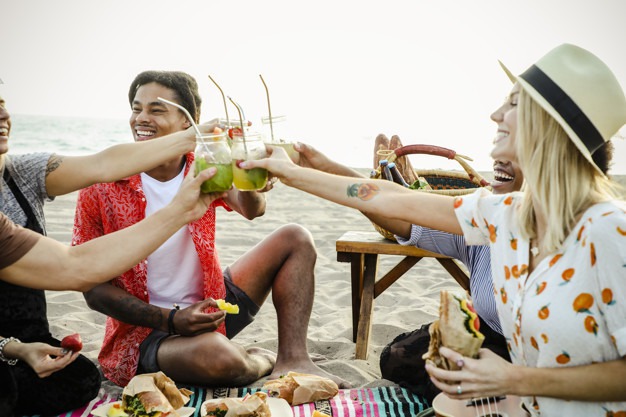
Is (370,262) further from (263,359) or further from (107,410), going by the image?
(107,410)

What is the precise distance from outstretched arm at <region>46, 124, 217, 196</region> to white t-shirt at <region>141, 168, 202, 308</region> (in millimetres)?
286

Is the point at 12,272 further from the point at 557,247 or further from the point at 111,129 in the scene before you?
the point at 111,129

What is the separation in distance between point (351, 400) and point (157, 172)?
1.78 metres

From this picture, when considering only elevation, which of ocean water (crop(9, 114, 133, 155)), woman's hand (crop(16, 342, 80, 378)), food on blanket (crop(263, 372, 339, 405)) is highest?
woman's hand (crop(16, 342, 80, 378))

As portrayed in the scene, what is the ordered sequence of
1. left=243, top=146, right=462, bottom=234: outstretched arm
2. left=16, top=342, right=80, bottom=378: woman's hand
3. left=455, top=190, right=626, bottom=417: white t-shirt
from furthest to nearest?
1. left=16, top=342, right=80, bottom=378: woman's hand
2. left=243, top=146, right=462, bottom=234: outstretched arm
3. left=455, top=190, right=626, bottom=417: white t-shirt

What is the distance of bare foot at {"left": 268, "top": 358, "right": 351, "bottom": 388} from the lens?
3.56 metres

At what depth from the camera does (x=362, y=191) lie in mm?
2756

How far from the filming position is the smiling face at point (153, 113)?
144 inches

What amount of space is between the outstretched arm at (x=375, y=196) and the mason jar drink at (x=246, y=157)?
0.05 meters

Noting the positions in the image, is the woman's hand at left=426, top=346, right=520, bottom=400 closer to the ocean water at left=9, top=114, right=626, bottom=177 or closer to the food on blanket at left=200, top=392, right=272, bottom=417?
the food on blanket at left=200, top=392, right=272, bottom=417

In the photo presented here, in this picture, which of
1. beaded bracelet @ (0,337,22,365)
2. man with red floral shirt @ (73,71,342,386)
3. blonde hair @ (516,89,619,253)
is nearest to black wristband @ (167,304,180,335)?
man with red floral shirt @ (73,71,342,386)

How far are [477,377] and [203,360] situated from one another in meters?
1.79

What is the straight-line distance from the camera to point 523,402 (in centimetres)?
232

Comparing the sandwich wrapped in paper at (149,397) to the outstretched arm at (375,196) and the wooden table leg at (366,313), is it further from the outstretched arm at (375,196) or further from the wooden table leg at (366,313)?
the wooden table leg at (366,313)
